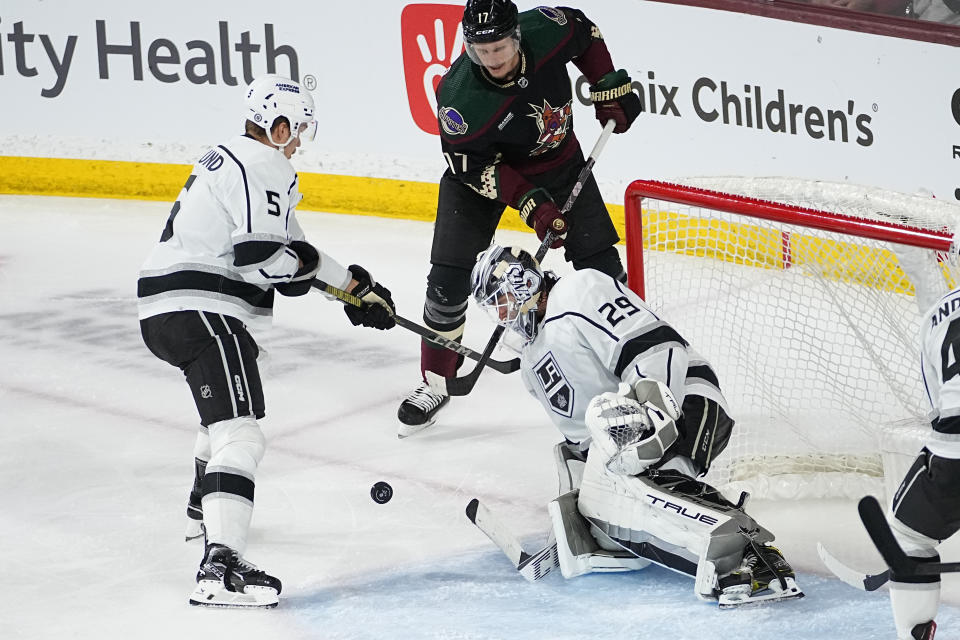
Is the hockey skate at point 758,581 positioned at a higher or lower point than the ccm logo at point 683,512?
lower

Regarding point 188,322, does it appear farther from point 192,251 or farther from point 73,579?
point 73,579

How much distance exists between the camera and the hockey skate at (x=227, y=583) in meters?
2.51

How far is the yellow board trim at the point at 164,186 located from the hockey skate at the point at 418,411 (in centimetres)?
185

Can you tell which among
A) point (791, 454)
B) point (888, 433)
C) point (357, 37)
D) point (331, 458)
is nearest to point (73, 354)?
point (331, 458)

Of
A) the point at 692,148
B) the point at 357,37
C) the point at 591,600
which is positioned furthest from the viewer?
the point at 357,37

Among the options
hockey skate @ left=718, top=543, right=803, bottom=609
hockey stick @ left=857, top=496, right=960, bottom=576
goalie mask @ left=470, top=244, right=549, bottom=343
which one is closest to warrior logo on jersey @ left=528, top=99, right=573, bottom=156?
goalie mask @ left=470, top=244, right=549, bottom=343

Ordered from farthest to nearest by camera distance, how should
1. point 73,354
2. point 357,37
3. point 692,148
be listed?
point 357,37 < point 692,148 < point 73,354

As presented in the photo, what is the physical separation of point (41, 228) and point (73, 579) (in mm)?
2972

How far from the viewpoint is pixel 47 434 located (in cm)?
352

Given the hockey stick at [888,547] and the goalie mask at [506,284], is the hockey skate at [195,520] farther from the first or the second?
the hockey stick at [888,547]

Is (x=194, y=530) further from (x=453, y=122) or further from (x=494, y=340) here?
(x=453, y=122)

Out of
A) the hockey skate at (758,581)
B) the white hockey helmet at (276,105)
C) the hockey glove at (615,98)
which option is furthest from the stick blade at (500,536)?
the hockey glove at (615,98)

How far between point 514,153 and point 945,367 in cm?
162

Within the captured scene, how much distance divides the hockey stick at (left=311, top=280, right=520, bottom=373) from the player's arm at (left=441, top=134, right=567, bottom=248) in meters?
0.34
